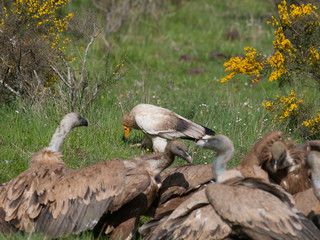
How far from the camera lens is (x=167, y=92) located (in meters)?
10.7

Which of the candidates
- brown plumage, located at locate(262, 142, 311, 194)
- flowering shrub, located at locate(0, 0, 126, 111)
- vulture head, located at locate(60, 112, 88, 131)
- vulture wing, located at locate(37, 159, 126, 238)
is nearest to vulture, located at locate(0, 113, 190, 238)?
vulture wing, located at locate(37, 159, 126, 238)

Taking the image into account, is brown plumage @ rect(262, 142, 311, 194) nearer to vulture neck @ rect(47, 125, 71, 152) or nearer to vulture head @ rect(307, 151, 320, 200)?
vulture head @ rect(307, 151, 320, 200)

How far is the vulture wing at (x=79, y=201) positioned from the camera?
17.6 ft

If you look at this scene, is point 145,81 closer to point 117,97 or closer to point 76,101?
point 117,97

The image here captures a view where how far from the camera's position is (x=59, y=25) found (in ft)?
29.2

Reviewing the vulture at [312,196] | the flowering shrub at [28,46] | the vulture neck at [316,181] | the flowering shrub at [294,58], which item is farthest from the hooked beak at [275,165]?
the flowering shrub at [28,46]

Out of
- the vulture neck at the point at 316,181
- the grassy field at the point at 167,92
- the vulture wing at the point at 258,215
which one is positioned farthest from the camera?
the grassy field at the point at 167,92

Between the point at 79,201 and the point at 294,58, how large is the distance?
3992 mm

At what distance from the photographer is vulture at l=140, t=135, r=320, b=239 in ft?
15.7

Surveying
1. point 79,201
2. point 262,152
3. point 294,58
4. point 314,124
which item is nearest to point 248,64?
point 294,58

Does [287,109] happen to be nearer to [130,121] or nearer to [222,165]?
[130,121]

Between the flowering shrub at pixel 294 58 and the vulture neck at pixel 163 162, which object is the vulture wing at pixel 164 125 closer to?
the flowering shrub at pixel 294 58

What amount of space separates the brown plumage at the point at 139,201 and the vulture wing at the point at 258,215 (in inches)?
41.6

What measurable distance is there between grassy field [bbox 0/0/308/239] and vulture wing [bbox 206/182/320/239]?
144cm
